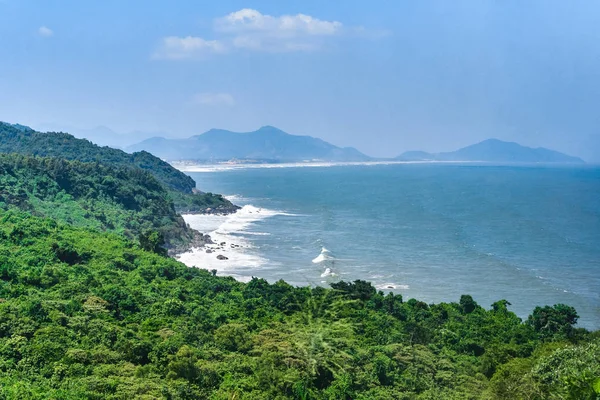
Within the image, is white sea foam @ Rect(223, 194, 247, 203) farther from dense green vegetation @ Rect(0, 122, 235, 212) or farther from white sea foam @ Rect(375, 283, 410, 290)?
white sea foam @ Rect(375, 283, 410, 290)

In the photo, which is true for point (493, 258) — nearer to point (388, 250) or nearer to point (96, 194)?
point (388, 250)

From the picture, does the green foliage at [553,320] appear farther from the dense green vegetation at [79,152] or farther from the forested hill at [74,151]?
the forested hill at [74,151]

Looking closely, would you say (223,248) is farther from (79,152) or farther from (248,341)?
(79,152)

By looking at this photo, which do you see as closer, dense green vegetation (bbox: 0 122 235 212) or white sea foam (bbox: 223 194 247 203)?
white sea foam (bbox: 223 194 247 203)

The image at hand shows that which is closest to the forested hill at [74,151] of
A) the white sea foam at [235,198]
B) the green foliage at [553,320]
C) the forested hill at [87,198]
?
the white sea foam at [235,198]

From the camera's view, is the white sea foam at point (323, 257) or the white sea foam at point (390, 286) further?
the white sea foam at point (323, 257)

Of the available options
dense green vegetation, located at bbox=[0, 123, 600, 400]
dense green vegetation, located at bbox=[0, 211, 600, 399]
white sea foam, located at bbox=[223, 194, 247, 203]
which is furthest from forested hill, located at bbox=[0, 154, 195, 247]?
white sea foam, located at bbox=[223, 194, 247, 203]
